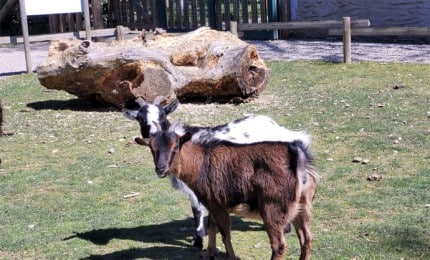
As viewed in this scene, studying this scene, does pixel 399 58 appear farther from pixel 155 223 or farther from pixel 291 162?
pixel 291 162

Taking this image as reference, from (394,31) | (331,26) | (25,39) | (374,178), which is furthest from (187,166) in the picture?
(25,39)

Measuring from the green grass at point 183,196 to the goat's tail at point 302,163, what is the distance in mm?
903

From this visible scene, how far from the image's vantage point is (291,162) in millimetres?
5746

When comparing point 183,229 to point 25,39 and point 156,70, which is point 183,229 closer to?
point 156,70

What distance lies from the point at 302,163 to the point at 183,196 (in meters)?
2.73

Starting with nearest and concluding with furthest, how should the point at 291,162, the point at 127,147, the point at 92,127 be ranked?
the point at 291,162 < the point at 127,147 < the point at 92,127

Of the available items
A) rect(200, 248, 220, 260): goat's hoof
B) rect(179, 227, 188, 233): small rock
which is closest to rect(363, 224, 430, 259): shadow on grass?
rect(200, 248, 220, 260): goat's hoof

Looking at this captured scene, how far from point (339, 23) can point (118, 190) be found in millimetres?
9942

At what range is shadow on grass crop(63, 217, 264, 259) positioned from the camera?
6.68 m

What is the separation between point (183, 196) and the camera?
8.26m

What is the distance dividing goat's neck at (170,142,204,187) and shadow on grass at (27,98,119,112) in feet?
23.5

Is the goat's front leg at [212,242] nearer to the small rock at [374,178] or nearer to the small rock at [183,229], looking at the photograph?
the small rock at [183,229]

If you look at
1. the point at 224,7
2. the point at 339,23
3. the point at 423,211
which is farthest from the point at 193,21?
the point at 423,211

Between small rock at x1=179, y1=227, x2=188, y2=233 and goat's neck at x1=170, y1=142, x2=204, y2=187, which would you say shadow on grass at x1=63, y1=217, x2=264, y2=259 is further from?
goat's neck at x1=170, y1=142, x2=204, y2=187
